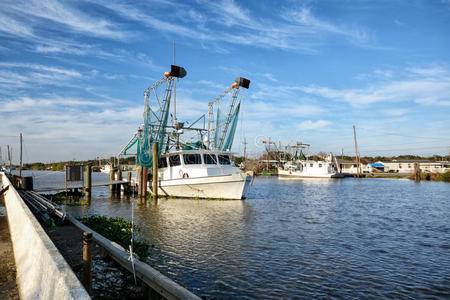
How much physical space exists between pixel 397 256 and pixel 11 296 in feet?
35.7

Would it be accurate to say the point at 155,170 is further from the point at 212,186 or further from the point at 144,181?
the point at 212,186

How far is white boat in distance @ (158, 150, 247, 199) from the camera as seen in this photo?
2506 centimetres

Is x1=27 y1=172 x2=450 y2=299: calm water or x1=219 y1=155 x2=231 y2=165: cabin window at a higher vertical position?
x1=219 y1=155 x2=231 y2=165: cabin window

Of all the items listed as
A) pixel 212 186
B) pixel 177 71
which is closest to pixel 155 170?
pixel 212 186

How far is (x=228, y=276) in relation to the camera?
870 centimetres

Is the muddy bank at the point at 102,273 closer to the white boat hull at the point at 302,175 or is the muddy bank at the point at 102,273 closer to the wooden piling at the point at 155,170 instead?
the wooden piling at the point at 155,170

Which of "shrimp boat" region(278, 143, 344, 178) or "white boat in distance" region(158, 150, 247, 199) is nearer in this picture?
"white boat in distance" region(158, 150, 247, 199)

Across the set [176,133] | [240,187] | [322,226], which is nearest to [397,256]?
[322,226]

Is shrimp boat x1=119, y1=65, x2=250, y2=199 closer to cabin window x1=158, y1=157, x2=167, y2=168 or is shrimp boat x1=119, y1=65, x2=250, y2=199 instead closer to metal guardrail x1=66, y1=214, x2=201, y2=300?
cabin window x1=158, y1=157, x2=167, y2=168

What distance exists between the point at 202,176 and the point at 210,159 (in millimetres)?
2095

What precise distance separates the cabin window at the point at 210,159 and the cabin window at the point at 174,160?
2330 millimetres

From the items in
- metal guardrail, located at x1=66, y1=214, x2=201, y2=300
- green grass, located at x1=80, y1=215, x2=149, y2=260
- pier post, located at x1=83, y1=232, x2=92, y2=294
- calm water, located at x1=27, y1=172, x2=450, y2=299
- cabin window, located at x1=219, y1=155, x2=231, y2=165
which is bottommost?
calm water, located at x1=27, y1=172, x2=450, y2=299

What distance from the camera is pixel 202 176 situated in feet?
83.3

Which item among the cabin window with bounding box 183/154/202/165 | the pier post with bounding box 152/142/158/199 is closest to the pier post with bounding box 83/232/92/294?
the cabin window with bounding box 183/154/202/165
